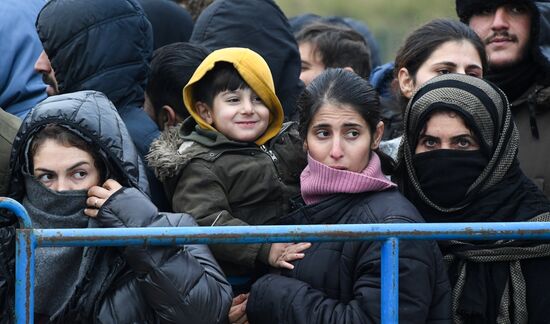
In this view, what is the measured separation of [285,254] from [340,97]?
614 mm

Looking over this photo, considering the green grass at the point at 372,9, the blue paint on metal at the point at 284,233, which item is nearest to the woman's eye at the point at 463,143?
the blue paint on metal at the point at 284,233

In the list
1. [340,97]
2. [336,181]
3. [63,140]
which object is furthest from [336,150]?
[63,140]

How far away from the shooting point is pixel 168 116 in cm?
470

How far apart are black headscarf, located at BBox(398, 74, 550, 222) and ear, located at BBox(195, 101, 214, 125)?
30.5 inches

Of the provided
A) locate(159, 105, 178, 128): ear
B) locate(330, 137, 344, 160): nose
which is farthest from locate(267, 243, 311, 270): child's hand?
locate(159, 105, 178, 128): ear

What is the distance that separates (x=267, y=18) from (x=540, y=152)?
1.37 meters

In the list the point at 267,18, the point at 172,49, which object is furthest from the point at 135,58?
the point at 267,18

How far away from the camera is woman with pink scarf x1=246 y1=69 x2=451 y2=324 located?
3.54 m

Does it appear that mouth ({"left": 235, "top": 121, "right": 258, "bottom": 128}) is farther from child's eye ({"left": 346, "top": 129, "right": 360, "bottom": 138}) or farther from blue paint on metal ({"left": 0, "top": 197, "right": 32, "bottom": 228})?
blue paint on metal ({"left": 0, "top": 197, "right": 32, "bottom": 228})

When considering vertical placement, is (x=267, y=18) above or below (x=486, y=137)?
above

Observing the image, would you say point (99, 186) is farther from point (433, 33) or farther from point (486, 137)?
point (433, 33)

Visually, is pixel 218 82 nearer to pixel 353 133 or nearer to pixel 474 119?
pixel 353 133

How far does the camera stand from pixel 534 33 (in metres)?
5.03

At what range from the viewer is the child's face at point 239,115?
411 centimetres
